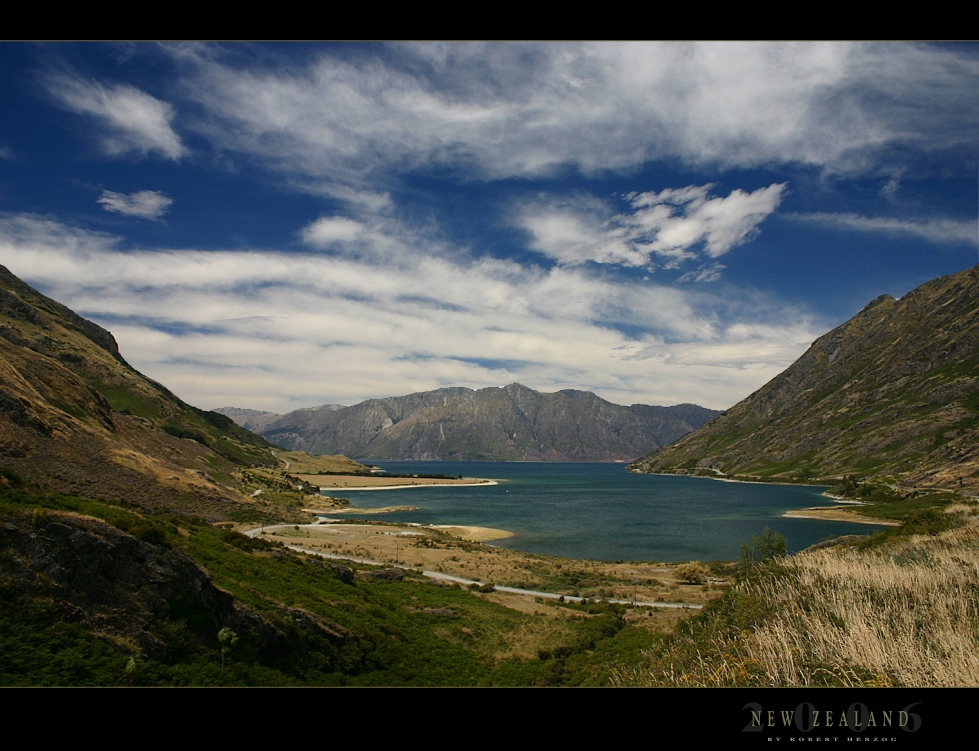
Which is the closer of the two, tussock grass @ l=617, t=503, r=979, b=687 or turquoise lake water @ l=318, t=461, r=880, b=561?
tussock grass @ l=617, t=503, r=979, b=687

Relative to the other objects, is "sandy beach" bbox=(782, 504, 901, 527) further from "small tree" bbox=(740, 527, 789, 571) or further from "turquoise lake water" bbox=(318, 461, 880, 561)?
"small tree" bbox=(740, 527, 789, 571)

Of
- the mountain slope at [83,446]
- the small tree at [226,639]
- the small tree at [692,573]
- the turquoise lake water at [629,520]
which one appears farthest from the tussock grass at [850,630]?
the turquoise lake water at [629,520]

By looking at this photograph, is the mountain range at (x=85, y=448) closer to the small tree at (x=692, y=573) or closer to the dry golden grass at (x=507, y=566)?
the dry golden grass at (x=507, y=566)

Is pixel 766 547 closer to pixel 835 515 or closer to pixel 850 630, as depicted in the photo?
pixel 850 630

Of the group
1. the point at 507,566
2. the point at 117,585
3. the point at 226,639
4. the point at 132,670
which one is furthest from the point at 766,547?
the point at 117,585

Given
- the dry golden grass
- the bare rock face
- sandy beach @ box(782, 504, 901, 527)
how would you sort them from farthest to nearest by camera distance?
sandy beach @ box(782, 504, 901, 527) → the dry golden grass → the bare rock face

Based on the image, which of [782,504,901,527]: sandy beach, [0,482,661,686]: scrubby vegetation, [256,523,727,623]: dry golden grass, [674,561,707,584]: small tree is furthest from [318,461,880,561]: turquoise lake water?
[0,482,661,686]: scrubby vegetation
